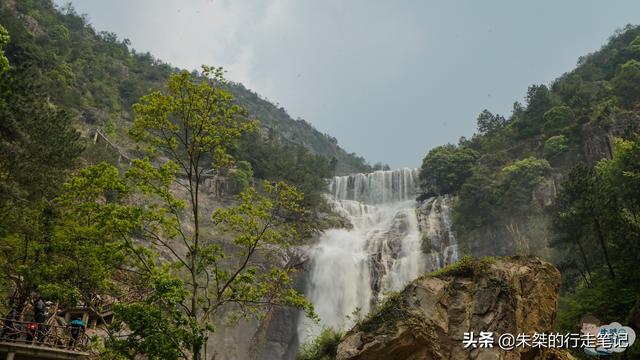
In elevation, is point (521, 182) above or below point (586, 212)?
above

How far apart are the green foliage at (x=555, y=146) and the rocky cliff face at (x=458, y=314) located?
31.6m

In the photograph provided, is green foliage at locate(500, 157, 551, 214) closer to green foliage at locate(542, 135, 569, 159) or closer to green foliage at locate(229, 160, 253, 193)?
green foliage at locate(542, 135, 569, 159)

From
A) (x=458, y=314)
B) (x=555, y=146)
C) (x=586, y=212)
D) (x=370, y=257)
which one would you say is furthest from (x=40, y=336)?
(x=555, y=146)

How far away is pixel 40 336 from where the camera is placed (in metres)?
15.5

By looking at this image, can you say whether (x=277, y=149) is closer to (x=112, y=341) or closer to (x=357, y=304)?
(x=357, y=304)

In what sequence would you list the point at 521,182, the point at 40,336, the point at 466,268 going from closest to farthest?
the point at 466,268
the point at 40,336
the point at 521,182

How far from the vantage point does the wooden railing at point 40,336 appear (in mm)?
14473

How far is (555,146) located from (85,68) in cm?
5347

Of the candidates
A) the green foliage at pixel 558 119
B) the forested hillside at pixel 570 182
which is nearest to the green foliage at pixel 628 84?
the forested hillside at pixel 570 182

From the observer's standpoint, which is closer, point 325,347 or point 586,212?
point 325,347

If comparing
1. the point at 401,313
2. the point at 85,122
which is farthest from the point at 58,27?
the point at 401,313

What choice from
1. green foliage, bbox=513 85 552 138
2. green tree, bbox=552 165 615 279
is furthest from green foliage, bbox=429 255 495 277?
green foliage, bbox=513 85 552 138

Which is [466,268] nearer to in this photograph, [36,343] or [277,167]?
[36,343]

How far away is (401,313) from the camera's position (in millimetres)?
13031
